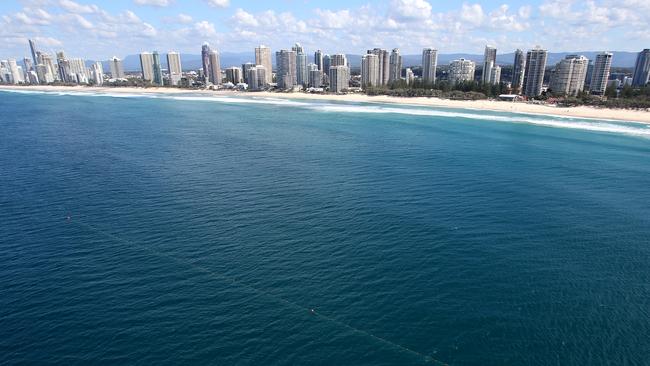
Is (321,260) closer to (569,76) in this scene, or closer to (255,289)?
(255,289)

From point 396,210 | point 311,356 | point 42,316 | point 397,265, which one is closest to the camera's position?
point 311,356

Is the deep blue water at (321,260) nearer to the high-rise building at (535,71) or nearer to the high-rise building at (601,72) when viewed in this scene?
the high-rise building at (535,71)

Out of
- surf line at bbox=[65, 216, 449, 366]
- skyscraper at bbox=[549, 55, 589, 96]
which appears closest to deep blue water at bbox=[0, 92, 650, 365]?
surf line at bbox=[65, 216, 449, 366]

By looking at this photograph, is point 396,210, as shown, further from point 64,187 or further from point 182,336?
point 64,187

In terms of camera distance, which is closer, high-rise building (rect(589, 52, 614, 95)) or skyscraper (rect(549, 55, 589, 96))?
skyscraper (rect(549, 55, 589, 96))

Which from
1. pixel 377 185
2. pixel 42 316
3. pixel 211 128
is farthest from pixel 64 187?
pixel 211 128

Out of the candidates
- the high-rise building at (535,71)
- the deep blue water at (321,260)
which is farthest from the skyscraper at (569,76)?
the deep blue water at (321,260)

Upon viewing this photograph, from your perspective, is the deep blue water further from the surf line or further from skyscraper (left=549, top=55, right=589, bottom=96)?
skyscraper (left=549, top=55, right=589, bottom=96)
